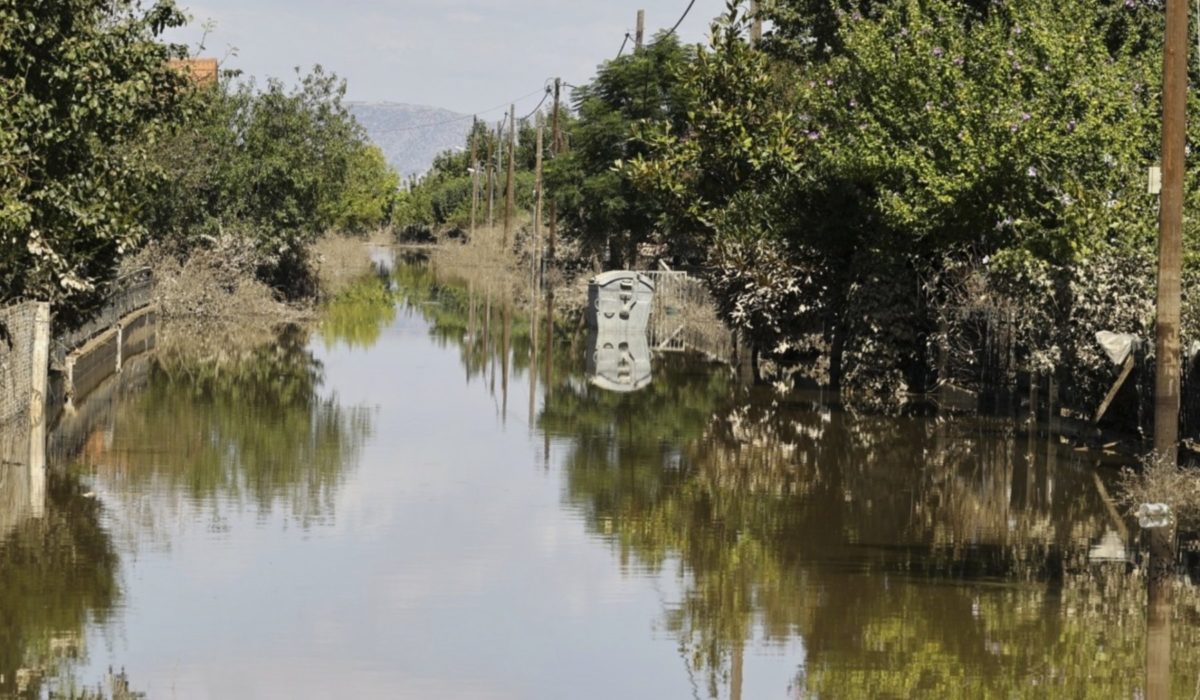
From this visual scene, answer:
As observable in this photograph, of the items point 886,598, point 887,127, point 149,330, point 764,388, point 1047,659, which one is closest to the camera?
point 1047,659

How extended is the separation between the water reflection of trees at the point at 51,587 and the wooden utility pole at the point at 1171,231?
9.87 meters

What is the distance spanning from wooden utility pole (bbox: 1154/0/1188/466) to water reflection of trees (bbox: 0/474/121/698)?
987cm

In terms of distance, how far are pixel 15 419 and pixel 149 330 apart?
20036 mm

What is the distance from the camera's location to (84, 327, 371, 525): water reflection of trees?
762 inches

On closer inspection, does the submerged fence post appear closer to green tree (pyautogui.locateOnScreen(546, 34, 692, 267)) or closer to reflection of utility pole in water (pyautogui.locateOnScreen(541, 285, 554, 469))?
reflection of utility pole in water (pyautogui.locateOnScreen(541, 285, 554, 469))

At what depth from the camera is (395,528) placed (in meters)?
17.1

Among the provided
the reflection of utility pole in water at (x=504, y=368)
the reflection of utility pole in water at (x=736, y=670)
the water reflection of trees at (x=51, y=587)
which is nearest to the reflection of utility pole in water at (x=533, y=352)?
the reflection of utility pole in water at (x=504, y=368)

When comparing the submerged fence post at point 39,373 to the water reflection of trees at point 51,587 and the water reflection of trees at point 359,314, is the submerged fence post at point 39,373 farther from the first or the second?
the water reflection of trees at point 359,314

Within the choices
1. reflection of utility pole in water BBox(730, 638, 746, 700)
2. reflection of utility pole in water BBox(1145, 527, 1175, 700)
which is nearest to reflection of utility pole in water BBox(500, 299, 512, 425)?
reflection of utility pole in water BBox(1145, 527, 1175, 700)

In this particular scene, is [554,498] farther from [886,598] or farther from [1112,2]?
[1112,2]

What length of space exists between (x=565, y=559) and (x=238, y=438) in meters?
9.56

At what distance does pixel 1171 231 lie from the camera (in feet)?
58.8

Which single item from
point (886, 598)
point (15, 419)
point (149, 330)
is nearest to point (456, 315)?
point (149, 330)

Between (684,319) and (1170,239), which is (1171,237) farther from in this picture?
(684,319)
